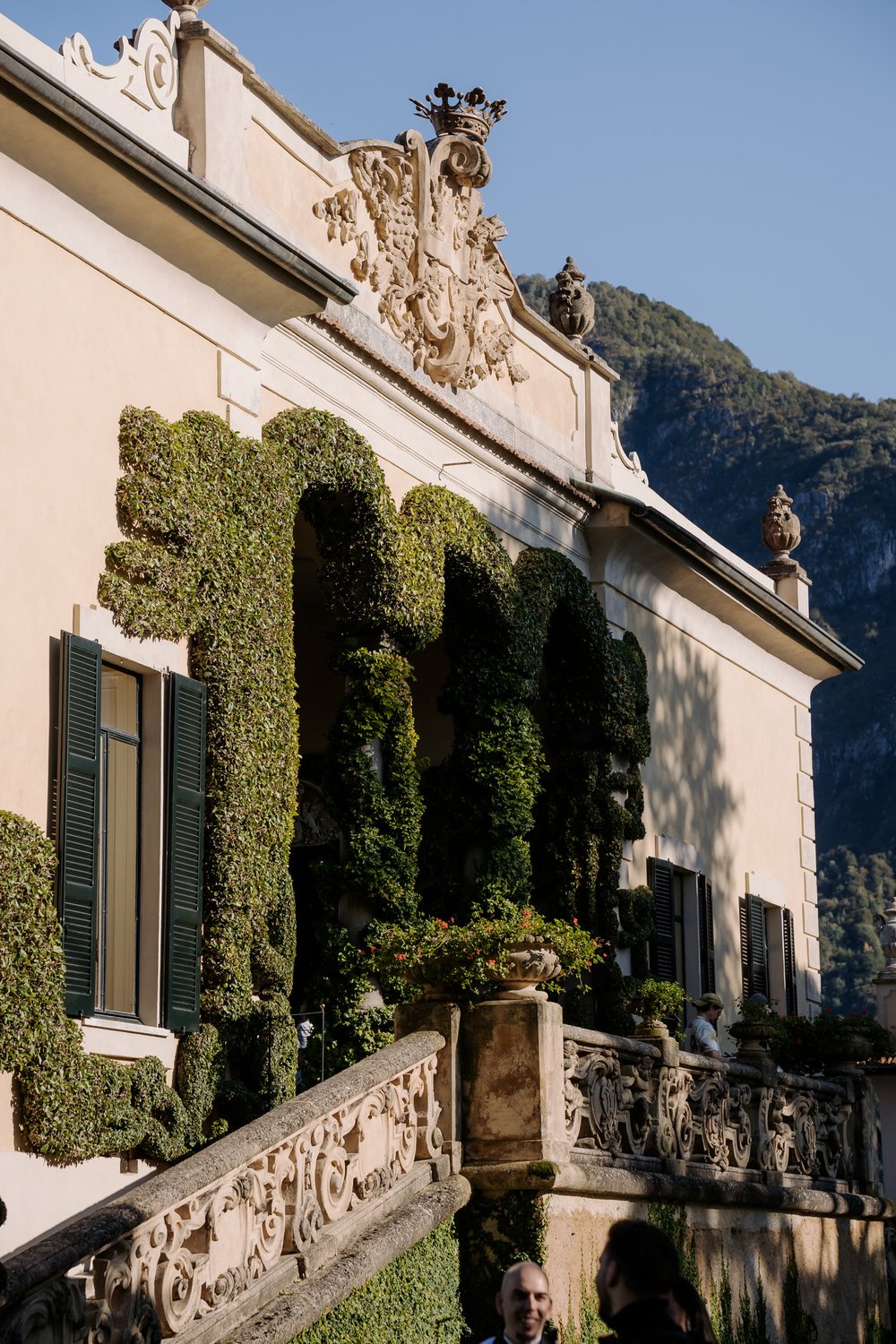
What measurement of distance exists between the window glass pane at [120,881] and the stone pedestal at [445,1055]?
1.82 meters

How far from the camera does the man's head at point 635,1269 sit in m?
5.75

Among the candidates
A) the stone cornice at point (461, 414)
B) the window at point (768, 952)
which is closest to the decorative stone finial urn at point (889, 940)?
the window at point (768, 952)

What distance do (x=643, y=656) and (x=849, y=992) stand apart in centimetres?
5002

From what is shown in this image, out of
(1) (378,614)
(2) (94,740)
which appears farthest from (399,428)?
(2) (94,740)

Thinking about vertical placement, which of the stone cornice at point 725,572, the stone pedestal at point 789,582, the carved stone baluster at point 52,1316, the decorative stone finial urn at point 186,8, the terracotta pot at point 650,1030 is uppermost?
the decorative stone finial urn at point 186,8

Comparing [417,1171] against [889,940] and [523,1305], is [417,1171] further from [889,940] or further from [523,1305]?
[889,940]

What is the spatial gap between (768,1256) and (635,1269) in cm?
986

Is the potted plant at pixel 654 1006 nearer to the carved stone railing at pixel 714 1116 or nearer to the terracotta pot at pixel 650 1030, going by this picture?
the terracotta pot at pixel 650 1030

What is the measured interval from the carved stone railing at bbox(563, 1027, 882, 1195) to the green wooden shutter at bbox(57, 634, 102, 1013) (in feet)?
9.34

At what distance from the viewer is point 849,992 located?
6831 centimetres

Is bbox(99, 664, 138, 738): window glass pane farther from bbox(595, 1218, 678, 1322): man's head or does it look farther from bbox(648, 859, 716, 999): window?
bbox(648, 859, 716, 999): window

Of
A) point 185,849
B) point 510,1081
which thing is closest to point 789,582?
point 185,849

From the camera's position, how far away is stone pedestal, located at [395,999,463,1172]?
11.7 m

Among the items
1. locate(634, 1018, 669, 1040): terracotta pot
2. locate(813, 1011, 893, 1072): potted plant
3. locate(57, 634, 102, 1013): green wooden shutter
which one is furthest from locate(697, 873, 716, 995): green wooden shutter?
locate(57, 634, 102, 1013): green wooden shutter
